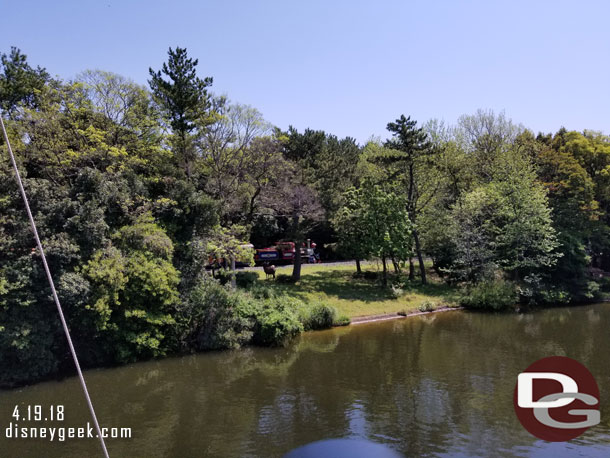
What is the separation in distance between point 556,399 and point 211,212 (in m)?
16.1

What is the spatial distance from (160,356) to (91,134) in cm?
1141

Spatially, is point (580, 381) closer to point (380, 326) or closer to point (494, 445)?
point (494, 445)

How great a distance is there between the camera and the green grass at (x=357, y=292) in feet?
88.0

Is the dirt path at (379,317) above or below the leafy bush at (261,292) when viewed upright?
below

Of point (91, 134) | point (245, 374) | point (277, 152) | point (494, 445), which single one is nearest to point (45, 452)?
point (245, 374)

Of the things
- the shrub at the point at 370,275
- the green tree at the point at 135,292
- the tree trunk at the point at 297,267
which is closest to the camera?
the green tree at the point at 135,292

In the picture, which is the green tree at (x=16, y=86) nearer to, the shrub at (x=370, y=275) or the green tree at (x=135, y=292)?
the green tree at (x=135, y=292)

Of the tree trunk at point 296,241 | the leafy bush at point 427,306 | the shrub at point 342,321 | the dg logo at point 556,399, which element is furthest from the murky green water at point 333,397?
the tree trunk at point 296,241

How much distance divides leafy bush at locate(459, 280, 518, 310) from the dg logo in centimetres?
989

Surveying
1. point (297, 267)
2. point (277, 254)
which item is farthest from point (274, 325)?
point (277, 254)

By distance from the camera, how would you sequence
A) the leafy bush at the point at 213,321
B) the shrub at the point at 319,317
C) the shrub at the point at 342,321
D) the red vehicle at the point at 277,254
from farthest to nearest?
the red vehicle at the point at 277,254 → the shrub at the point at 342,321 → the shrub at the point at 319,317 → the leafy bush at the point at 213,321

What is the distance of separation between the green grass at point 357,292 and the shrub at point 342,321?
1.90 feet

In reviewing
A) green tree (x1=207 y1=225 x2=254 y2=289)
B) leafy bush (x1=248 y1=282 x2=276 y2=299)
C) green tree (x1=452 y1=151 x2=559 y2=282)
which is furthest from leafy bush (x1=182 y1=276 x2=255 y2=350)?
green tree (x1=452 y1=151 x2=559 y2=282)

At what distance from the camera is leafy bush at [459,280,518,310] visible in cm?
2772
